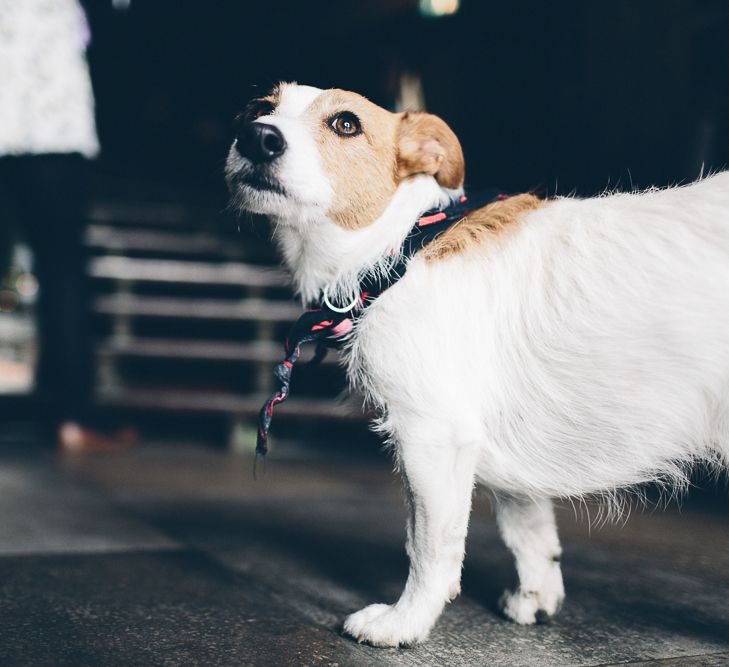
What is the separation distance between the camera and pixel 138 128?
286 inches

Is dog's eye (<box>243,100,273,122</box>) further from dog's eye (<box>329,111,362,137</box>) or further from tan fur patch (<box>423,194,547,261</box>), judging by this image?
tan fur patch (<box>423,194,547,261</box>)

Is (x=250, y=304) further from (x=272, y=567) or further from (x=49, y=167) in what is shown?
(x=272, y=567)

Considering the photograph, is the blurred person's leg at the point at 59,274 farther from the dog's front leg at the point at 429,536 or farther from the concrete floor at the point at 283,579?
the dog's front leg at the point at 429,536

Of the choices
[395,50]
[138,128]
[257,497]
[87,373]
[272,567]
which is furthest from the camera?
[138,128]

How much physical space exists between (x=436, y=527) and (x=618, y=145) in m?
2.74

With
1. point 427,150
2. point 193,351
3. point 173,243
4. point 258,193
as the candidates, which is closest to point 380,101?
point 173,243

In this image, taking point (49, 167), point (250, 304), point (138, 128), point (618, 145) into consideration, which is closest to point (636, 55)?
point (618, 145)

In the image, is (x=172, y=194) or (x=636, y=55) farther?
(x=172, y=194)

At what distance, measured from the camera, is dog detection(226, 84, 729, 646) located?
4.50 ft

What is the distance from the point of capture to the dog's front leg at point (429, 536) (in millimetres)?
1456

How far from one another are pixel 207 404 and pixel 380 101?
288 cm

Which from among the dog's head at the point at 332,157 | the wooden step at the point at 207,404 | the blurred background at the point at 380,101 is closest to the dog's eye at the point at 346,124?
the dog's head at the point at 332,157

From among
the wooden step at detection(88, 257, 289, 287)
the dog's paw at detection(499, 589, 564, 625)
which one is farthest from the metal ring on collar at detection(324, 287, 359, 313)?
the wooden step at detection(88, 257, 289, 287)

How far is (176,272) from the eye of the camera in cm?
451
